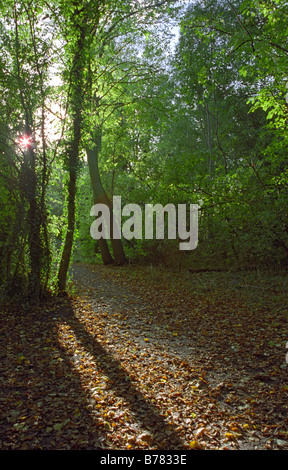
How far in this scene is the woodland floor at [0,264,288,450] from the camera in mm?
2883

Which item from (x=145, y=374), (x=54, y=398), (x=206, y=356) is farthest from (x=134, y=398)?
(x=206, y=356)

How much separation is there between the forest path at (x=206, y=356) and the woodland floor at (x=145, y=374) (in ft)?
0.05

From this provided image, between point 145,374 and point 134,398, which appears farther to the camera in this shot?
point 145,374

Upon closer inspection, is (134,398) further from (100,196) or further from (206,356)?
(100,196)

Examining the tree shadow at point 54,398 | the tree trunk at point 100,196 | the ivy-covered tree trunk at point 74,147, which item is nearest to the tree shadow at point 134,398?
the tree shadow at point 54,398

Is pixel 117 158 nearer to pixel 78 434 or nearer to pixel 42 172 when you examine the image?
pixel 42 172

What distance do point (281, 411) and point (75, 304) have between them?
5.17 metres

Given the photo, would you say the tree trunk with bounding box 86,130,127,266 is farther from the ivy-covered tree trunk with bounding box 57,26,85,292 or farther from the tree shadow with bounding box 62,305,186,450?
the tree shadow with bounding box 62,305,186,450

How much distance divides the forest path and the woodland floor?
1 cm

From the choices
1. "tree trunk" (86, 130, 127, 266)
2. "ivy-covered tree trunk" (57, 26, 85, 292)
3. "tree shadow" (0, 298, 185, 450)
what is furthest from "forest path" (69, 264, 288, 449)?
"tree trunk" (86, 130, 127, 266)

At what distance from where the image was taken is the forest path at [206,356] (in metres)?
3.02

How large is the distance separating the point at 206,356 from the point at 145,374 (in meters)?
1.10

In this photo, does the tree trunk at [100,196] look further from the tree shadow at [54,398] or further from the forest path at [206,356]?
the tree shadow at [54,398]

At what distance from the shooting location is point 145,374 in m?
4.10
